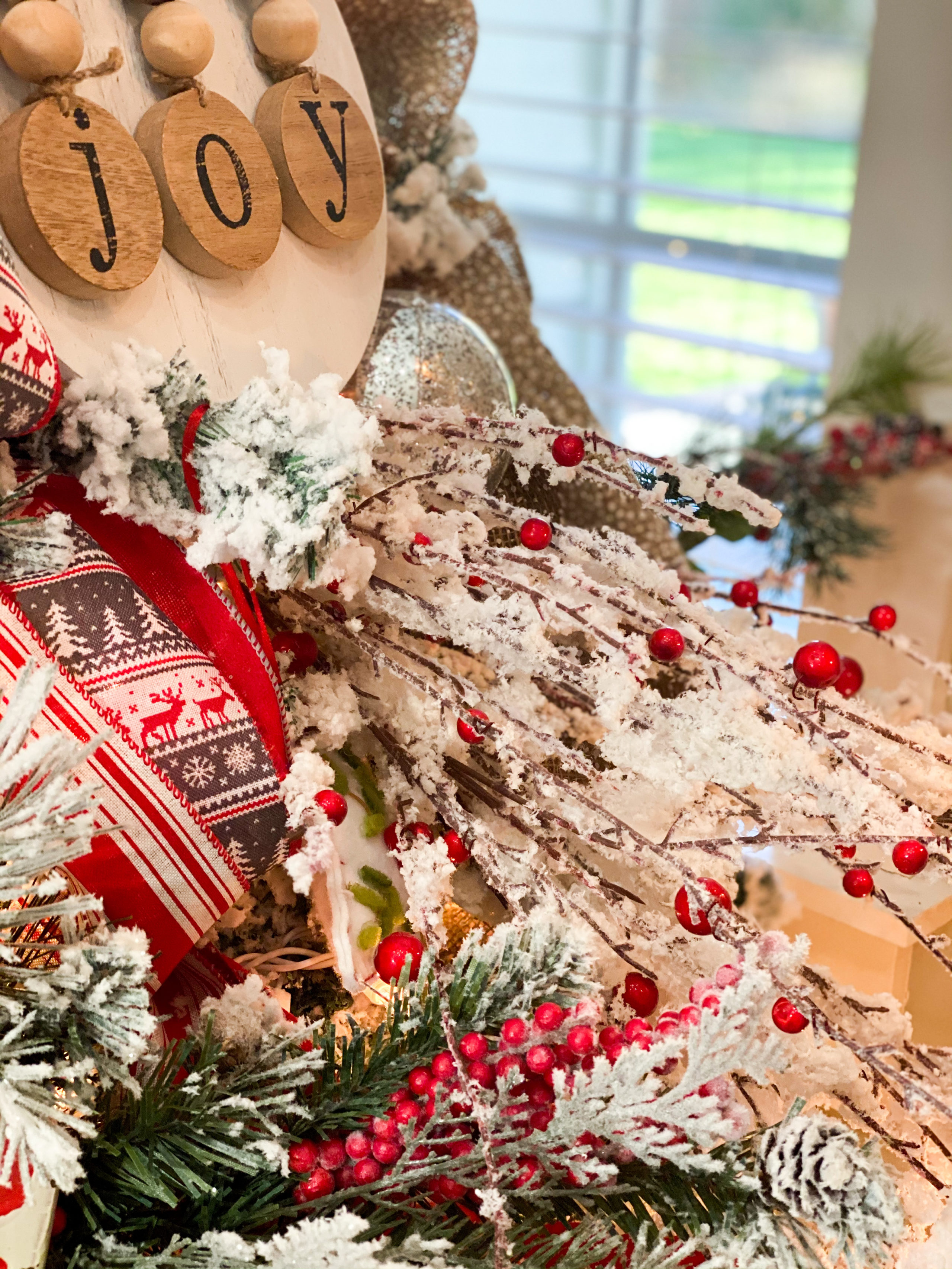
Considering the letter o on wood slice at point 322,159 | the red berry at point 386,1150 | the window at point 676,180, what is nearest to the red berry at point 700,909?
the red berry at point 386,1150

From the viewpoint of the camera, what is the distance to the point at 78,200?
425mm

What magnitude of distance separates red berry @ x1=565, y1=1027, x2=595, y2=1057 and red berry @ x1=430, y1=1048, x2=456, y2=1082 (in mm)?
44

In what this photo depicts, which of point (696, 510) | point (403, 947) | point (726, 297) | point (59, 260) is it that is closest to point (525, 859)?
point (403, 947)

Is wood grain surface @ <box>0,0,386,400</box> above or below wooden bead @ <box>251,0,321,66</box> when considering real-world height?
below

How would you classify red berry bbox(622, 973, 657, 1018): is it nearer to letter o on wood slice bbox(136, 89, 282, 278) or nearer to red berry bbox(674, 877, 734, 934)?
red berry bbox(674, 877, 734, 934)

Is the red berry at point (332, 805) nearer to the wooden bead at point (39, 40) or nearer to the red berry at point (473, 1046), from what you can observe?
the red berry at point (473, 1046)

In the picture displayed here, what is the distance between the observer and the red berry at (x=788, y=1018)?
0.43 m

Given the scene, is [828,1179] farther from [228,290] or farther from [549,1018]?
[228,290]

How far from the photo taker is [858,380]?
1642mm

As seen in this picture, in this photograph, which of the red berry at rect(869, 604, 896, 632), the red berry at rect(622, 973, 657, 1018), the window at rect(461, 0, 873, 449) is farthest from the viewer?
the window at rect(461, 0, 873, 449)

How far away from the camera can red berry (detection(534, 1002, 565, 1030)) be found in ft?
1.29

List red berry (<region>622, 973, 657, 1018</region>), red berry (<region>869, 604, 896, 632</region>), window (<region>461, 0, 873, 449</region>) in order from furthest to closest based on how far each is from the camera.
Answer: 1. window (<region>461, 0, 873, 449</region>)
2. red berry (<region>869, 604, 896, 632</region>)
3. red berry (<region>622, 973, 657, 1018</region>)

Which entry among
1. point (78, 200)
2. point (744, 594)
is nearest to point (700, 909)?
point (744, 594)

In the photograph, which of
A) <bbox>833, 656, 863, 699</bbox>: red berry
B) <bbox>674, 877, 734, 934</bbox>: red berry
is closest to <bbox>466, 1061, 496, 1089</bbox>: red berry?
<bbox>674, 877, 734, 934</bbox>: red berry
